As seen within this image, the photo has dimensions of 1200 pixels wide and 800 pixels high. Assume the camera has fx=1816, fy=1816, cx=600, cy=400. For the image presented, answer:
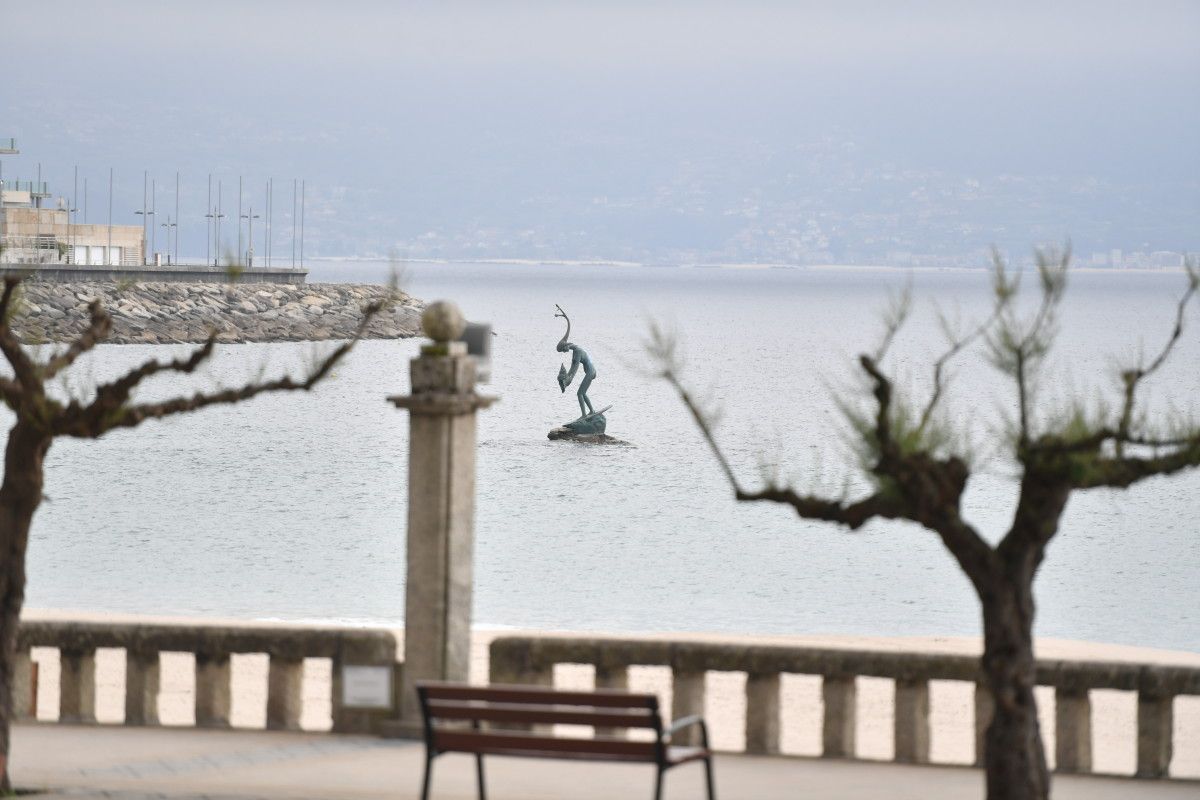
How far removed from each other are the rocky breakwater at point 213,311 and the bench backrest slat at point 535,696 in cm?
9486

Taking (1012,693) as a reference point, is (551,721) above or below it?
below

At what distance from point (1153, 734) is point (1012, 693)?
2372 mm

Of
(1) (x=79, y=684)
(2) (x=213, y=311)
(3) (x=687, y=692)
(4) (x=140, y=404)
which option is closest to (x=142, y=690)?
(1) (x=79, y=684)

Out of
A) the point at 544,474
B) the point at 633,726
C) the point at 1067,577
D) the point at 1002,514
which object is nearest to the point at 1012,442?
the point at 633,726

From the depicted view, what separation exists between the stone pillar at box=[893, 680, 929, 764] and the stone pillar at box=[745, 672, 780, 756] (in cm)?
69

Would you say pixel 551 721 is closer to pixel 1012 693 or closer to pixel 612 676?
pixel 1012 693

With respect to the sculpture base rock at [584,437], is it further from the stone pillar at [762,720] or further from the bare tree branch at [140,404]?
the bare tree branch at [140,404]

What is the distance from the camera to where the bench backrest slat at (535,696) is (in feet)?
26.2

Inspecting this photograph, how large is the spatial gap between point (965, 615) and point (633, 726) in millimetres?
30102

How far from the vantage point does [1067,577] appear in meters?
41.8

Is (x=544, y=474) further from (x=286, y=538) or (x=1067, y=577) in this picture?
(x=1067, y=577)

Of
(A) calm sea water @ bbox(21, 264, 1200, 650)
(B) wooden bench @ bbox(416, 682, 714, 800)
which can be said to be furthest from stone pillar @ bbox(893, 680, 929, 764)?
(B) wooden bench @ bbox(416, 682, 714, 800)

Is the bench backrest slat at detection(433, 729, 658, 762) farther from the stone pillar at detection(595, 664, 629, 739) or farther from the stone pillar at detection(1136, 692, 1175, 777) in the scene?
the stone pillar at detection(1136, 692, 1175, 777)

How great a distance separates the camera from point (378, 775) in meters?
9.77
